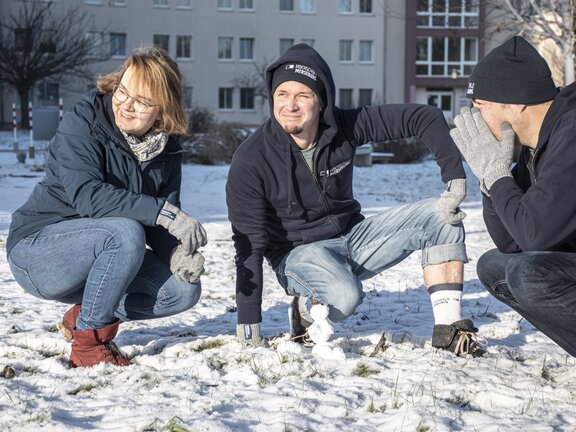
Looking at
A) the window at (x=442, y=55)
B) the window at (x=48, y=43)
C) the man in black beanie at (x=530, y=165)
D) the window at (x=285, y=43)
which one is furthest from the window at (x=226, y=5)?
the man in black beanie at (x=530, y=165)

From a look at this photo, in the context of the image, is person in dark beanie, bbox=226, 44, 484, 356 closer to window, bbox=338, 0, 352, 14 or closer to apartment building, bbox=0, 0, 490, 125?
apartment building, bbox=0, 0, 490, 125

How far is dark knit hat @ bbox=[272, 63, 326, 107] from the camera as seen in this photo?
4.48m

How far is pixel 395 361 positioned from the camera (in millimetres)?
4207

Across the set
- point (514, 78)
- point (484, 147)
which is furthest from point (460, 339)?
point (514, 78)

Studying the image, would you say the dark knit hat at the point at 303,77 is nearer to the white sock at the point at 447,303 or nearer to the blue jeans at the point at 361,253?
the blue jeans at the point at 361,253

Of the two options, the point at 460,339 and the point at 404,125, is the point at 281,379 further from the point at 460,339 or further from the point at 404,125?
the point at 404,125

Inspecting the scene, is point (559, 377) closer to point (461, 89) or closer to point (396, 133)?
point (396, 133)

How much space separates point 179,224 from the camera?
4078 millimetres

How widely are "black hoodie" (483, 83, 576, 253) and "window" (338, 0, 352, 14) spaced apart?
173ft

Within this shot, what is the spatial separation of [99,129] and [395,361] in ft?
5.73

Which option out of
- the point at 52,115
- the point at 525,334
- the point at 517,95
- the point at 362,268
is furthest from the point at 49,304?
the point at 52,115

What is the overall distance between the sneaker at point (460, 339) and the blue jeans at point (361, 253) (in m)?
0.33

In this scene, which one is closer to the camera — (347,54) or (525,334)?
(525,334)

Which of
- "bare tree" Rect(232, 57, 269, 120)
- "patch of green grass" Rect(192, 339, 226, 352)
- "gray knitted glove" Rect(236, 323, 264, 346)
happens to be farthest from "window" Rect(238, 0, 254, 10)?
"gray knitted glove" Rect(236, 323, 264, 346)
